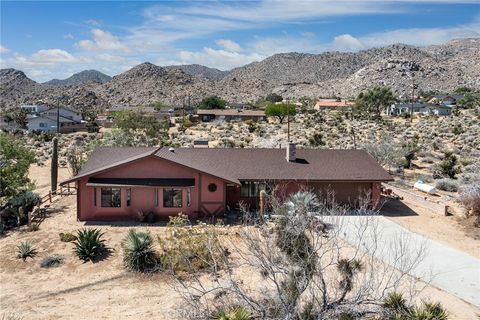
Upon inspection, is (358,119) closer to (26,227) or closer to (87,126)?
(87,126)

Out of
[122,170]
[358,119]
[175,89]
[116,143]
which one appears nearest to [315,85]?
[175,89]

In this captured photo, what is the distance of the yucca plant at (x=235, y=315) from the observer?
1222 centimetres

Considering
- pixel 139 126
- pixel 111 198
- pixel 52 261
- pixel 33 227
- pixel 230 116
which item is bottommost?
pixel 52 261

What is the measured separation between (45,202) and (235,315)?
19806 millimetres

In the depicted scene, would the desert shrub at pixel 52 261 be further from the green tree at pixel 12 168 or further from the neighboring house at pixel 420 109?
the neighboring house at pixel 420 109

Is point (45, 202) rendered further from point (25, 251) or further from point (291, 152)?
point (291, 152)

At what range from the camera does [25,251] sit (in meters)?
19.4

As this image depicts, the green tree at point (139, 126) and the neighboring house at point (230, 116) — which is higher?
the neighboring house at point (230, 116)

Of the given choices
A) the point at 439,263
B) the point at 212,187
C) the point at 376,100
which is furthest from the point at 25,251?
the point at 376,100

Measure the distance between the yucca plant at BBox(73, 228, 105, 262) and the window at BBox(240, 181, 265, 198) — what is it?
934 centimetres

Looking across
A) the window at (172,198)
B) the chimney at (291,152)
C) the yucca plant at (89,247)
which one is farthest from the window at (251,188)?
the yucca plant at (89,247)

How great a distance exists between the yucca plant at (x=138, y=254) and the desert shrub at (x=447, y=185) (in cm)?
2278

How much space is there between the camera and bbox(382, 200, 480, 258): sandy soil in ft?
70.7

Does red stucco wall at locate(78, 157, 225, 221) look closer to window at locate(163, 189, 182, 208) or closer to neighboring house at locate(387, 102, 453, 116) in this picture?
window at locate(163, 189, 182, 208)
